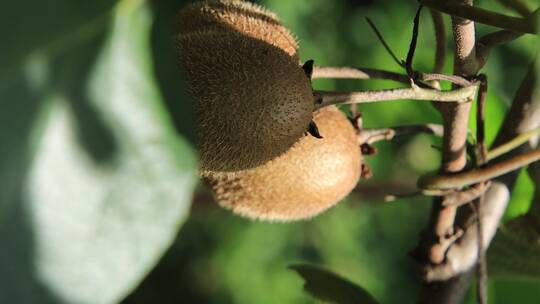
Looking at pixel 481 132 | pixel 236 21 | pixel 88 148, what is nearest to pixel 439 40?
pixel 481 132

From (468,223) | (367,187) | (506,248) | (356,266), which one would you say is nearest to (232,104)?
(468,223)

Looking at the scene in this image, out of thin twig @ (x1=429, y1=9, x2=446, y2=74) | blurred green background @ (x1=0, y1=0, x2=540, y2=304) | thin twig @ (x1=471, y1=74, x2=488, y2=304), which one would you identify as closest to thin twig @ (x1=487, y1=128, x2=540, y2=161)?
thin twig @ (x1=471, y1=74, x2=488, y2=304)

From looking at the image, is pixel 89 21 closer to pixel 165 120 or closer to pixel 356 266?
pixel 165 120

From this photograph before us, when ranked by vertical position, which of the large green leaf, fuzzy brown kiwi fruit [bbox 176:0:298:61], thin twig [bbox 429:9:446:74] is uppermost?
thin twig [bbox 429:9:446:74]

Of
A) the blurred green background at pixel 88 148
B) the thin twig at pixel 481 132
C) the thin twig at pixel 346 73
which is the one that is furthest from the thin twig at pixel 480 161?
the blurred green background at pixel 88 148

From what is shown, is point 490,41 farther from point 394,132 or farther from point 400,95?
point 394,132

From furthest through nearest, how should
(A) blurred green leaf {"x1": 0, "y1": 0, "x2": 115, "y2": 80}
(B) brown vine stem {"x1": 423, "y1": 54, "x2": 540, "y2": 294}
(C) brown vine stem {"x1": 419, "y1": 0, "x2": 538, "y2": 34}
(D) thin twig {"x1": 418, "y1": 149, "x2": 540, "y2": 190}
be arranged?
(B) brown vine stem {"x1": 423, "y1": 54, "x2": 540, "y2": 294} → (D) thin twig {"x1": 418, "y1": 149, "x2": 540, "y2": 190} → (C) brown vine stem {"x1": 419, "y1": 0, "x2": 538, "y2": 34} → (A) blurred green leaf {"x1": 0, "y1": 0, "x2": 115, "y2": 80}

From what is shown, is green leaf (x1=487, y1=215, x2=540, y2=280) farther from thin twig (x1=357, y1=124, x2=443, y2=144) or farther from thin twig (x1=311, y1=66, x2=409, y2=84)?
thin twig (x1=311, y1=66, x2=409, y2=84)
